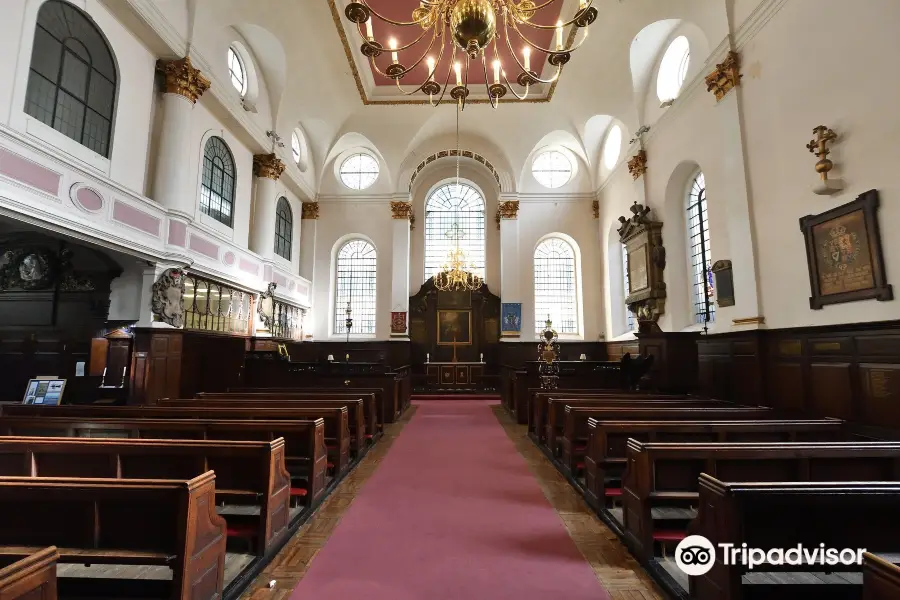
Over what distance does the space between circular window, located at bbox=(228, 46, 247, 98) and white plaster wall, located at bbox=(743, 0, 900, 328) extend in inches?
407

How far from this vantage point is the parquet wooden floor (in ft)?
8.08

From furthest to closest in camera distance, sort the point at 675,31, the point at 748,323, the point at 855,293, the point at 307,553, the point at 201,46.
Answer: the point at 675,31
the point at 201,46
the point at 748,323
the point at 855,293
the point at 307,553

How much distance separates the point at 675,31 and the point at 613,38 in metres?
1.32

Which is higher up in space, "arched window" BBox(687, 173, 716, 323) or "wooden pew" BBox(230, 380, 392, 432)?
"arched window" BBox(687, 173, 716, 323)

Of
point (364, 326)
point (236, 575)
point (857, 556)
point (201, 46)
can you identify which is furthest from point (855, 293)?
point (364, 326)

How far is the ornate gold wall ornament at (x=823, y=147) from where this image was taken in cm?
537

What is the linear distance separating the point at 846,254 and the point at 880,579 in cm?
565

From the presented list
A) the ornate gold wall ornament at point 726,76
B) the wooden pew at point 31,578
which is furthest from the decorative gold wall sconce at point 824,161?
the wooden pew at point 31,578

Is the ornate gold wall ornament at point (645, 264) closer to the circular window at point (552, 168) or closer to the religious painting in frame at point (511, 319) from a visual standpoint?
the religious painting in frame at point (511, 319)

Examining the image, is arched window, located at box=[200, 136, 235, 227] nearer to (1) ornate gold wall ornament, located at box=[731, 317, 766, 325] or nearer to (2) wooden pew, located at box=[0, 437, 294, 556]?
(2) wooden pew, located at box=[0, 437, 294, 556]

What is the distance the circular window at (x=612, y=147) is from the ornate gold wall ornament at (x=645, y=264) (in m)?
2.71

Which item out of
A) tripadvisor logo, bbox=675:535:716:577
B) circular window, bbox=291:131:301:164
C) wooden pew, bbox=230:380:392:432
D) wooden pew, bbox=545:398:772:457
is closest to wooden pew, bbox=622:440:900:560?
tripadvisor logo, bbox=675:535:716:577

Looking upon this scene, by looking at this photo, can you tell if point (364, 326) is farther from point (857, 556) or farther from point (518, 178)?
point (857, 556)

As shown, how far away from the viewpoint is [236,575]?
2.54 meters
